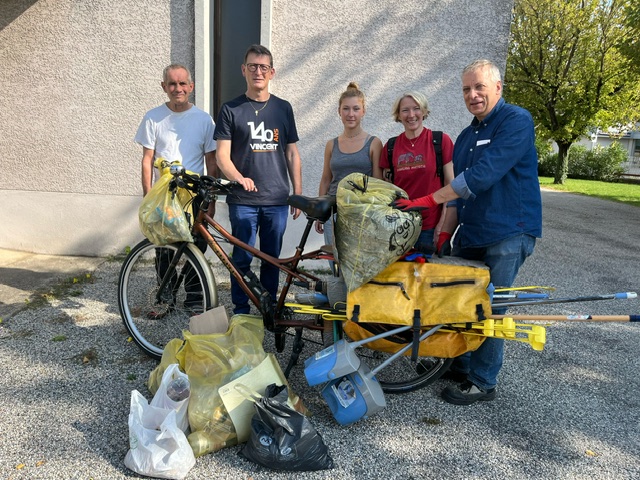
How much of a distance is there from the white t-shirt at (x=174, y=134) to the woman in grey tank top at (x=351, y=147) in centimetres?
106

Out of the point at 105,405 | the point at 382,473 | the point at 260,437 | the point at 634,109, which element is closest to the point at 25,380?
the point at 105,405

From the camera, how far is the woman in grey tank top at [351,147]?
10.9 ft

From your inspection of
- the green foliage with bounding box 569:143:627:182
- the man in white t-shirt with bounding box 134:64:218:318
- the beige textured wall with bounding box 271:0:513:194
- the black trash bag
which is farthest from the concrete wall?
the green foliage with bounding box 569:143:627:182

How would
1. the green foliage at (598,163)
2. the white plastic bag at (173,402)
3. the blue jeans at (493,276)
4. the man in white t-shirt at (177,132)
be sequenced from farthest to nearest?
the green foliage at (598,163) → the man in white t-shirt at (177,132) → the blue jeans at (493,276) → the white plastic bag at (173,402)

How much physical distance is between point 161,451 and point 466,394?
1.81 meters

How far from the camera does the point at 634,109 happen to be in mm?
20203

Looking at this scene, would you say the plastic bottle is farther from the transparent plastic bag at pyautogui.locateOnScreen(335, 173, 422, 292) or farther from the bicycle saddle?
the bicycle saddle

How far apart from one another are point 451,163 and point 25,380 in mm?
3139

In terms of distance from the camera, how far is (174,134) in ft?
12.0

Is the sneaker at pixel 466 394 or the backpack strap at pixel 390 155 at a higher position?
the backpack strap at pixel 390 155

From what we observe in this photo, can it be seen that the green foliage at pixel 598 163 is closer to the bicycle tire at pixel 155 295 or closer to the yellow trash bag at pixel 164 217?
the bicycle tire at pixel 155 295

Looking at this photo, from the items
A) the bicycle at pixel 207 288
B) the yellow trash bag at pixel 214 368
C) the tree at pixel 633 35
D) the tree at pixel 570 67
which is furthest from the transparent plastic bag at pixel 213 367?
the tree at pixel 570 67

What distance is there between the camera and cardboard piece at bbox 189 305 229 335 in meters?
2.87

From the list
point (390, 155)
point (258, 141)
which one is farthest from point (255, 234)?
point (390, 155)
